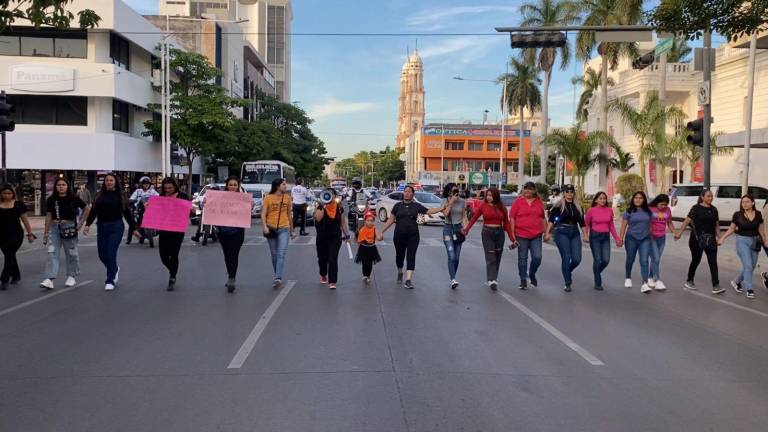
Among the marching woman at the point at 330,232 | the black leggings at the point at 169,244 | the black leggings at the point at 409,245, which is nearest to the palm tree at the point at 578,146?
the black leggings at the point at 409,245

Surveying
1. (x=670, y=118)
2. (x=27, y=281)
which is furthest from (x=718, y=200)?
(x=27, y=281)

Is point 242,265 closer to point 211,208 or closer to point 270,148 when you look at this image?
point 211,208

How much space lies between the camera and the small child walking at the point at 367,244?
1157cm

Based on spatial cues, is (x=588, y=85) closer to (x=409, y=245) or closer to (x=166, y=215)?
(x=409, y=245)

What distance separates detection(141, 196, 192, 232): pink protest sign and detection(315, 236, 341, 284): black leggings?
2.10 m

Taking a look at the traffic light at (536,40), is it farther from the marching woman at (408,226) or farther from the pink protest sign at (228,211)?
the pink protest sign at (228,211)

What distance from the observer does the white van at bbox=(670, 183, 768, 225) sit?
1073 inches

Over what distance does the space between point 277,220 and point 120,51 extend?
2902 cm

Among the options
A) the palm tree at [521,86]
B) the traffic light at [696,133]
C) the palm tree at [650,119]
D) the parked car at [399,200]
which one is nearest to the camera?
the traffic light at [696,133]

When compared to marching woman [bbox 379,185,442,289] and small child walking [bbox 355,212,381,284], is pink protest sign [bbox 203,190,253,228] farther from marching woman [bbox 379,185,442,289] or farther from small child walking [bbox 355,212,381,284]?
marching woman [bbox 379,185,442,289]

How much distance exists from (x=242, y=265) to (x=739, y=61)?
28.1 meters

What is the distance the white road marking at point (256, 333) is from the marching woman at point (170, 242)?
176 centimetres

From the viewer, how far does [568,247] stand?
11.5 meters

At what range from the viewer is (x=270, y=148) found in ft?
185
